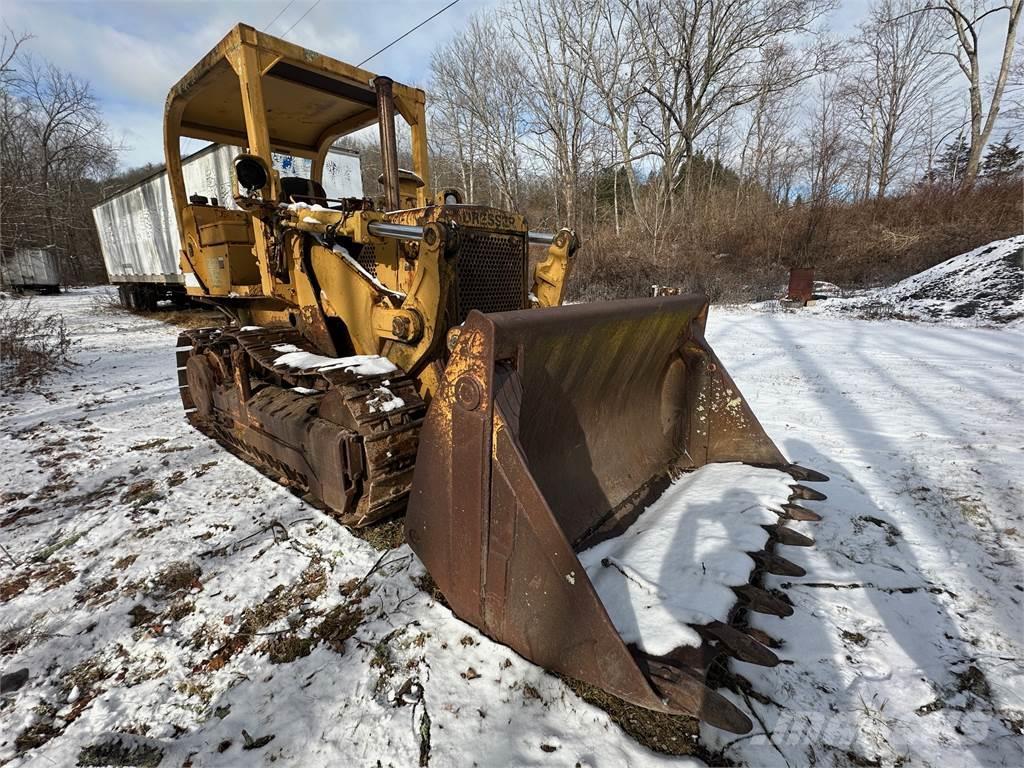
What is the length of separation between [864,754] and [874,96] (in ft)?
105

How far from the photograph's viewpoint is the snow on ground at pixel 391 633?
1.62 meters

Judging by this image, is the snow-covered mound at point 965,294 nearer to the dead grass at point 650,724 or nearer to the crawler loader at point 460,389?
the crawler loader at point 460,389

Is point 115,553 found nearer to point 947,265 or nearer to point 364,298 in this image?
point 364,298

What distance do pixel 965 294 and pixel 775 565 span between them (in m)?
12.2

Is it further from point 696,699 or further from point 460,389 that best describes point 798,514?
point 460,389

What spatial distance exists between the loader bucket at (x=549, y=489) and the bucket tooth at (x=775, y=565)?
39 mm

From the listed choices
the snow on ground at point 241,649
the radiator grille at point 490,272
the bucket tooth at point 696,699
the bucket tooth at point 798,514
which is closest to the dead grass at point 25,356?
the snow on ground at point 241,649

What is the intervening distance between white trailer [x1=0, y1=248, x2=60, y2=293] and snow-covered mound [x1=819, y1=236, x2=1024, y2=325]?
96.4 ft

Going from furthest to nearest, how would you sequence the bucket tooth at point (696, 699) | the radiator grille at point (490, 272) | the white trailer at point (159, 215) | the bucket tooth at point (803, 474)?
the white trailer at point (159, 215)
the radiator grille at point (490, 272)
the bucket tooth at point (803, 474)
the bucket tooth at point (696, 699)

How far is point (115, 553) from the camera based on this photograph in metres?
2.78

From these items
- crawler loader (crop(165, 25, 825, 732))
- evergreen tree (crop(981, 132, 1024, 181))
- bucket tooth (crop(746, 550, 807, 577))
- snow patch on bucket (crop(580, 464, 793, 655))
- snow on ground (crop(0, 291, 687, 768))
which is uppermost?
evergreen tree (crop(981, 132, 1024, 181))

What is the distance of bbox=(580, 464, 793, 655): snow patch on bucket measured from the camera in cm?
180

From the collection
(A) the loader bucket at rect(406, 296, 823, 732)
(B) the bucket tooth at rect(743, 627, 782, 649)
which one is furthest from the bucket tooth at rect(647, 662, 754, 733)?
(B) the bucket tooth at rect(743, 627, 782, 649)

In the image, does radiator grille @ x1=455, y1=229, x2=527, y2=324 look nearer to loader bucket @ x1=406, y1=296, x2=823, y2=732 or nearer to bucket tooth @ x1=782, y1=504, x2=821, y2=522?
loader bucket @ x1=406, y1=296, x2=823, y2=732
